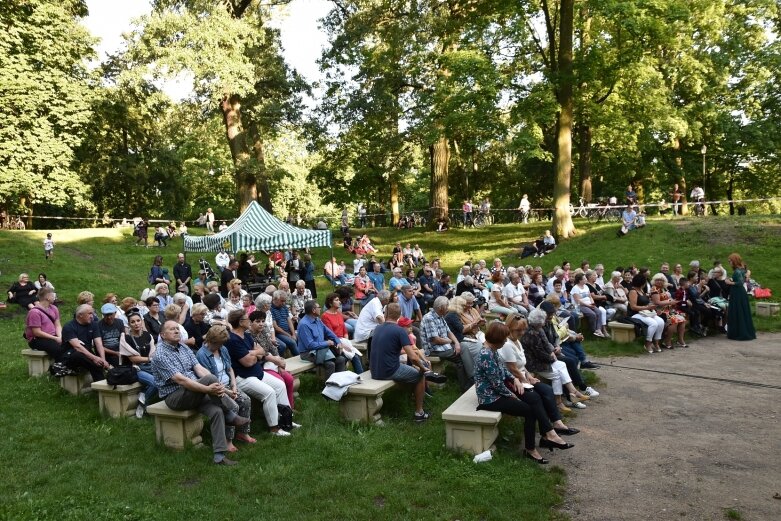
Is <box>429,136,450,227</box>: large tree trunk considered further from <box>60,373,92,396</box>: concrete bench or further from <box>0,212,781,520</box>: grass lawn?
<box>60,373,92,396</box>: concrete bench

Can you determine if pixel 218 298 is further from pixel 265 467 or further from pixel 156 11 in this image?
pixel 156 11

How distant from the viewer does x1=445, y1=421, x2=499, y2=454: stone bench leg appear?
534cm

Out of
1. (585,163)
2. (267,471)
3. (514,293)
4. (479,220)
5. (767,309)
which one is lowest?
(767,309)

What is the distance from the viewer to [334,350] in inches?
294

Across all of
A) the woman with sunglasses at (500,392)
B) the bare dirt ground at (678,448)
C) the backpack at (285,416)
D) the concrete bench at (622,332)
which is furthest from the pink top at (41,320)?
the concrete bench at (622,332)

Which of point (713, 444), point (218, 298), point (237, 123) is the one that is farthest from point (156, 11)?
point (713, 444)

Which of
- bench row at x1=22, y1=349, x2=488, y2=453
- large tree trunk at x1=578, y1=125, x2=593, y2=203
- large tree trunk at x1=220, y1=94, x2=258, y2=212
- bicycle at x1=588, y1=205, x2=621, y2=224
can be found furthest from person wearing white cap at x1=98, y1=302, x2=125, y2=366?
large tree trunk at x1=578, y1=125, x2=593, y2=203

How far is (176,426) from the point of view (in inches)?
219

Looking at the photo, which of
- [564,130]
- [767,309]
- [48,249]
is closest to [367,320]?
[767,309]

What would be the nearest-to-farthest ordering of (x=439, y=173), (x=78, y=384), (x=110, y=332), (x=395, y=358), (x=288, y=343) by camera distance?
(x=395, y=358)
(x=110, y=332)
(x=78, y=384)
(x=288, y=343)
(x=439, y=173)

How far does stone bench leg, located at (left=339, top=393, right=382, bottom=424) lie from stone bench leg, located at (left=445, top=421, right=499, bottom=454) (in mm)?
1025

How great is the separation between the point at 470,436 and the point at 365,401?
1.35 meters

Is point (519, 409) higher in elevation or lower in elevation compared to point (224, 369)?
lower

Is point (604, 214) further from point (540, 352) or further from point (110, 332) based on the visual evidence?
point (110, 332)
